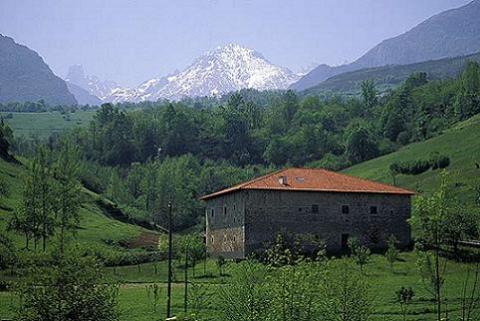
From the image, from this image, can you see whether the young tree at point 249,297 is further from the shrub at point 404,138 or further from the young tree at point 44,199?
the shrub at point 404,138

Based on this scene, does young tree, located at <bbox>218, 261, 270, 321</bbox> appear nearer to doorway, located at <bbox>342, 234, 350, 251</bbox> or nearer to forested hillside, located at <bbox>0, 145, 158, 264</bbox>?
forested hillside, located at <bbox>0, 145, 158, 264</bbox>

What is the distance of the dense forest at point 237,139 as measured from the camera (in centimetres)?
12200

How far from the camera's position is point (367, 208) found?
61781mm

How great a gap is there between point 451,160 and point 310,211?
4442 centimetres

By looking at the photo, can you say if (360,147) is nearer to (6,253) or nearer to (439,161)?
(439,161)

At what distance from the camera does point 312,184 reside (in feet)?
201

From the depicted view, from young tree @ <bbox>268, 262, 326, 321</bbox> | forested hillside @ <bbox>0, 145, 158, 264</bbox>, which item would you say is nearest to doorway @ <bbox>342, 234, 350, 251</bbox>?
forested hillside @ <bbox>0, 145, 158, 264</bbox>

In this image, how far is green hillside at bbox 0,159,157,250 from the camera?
6544cm

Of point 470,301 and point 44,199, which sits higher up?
point 44,199

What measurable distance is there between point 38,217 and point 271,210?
1989 centimetres

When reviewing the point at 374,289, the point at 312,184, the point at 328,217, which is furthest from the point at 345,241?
the point at 374,289

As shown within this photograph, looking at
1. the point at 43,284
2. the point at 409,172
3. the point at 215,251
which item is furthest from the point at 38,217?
the point at 409,172

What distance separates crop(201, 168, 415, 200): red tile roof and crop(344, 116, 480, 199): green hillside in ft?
51.9

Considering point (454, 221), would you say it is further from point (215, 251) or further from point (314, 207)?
point (215, 251)
